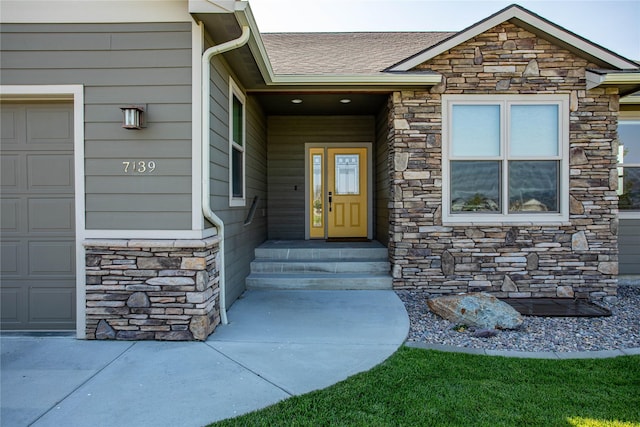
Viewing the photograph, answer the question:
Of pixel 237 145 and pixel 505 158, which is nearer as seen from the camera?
pixel 237 145

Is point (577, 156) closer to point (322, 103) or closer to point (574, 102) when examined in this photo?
point (574, 102)

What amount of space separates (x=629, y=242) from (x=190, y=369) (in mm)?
6737

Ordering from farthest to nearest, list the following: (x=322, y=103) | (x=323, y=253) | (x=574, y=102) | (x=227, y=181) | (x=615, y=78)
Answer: (x=322, y=103) → (x=323, y=253) → (x=574, y=102) → (x=615, y=78) → (x=227, y=181)

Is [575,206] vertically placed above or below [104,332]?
above

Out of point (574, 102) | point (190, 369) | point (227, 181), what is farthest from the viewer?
point (574, 102)

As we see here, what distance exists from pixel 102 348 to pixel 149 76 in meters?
2.47

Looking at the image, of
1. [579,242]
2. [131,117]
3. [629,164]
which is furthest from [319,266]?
[629,164]

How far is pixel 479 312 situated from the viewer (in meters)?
4.13

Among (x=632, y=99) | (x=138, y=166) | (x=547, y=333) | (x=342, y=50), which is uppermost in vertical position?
(x=342, y=50)

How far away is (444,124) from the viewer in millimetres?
5344

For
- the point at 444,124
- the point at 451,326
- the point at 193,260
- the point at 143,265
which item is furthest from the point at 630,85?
the point at 143,265

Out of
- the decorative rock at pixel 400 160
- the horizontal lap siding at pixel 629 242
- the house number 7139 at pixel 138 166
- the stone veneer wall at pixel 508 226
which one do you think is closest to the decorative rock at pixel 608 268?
the stone veneer wall at pixel 508 226

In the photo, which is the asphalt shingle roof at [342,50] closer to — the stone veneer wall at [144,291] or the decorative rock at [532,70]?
the decorative rock at [532,70]

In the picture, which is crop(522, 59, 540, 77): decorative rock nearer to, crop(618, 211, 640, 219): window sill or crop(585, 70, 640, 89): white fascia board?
crop(585, 70, 640, 89): white fascia board
